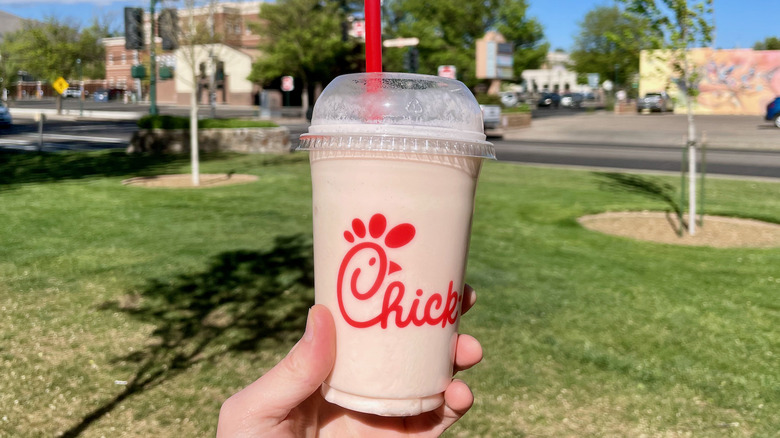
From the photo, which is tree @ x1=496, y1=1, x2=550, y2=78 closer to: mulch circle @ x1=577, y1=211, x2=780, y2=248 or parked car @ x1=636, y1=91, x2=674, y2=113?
parked car @ x1=636, y1=91, x2=674, y2=113

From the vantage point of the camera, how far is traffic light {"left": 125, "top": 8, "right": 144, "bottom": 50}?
19.3 m

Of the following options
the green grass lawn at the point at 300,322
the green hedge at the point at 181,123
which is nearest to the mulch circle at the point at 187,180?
the green grass lawn at the point at 300,322

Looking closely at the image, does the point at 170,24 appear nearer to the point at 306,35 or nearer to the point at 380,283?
the point at 380,283


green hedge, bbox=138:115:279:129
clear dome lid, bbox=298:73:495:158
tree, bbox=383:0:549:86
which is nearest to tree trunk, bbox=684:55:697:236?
clear dome lid, bbox=298:73:495:158

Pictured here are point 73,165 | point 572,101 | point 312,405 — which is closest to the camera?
point 312,405

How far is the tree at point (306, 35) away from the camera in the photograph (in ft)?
157

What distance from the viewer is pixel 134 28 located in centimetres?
1962

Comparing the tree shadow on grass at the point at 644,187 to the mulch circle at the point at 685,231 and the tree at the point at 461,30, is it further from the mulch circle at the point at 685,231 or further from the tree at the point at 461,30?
the tree at the point at 461,30

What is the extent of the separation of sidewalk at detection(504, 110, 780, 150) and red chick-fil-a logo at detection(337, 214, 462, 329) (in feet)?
82.2

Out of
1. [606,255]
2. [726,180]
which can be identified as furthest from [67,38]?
[606,255]

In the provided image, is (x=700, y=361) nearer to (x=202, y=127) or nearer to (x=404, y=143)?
(x=404, y=143)

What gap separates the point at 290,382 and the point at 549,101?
67.7 metres

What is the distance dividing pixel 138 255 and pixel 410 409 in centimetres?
645

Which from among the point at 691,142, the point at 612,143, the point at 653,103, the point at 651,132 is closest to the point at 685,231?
the point at 691,142
